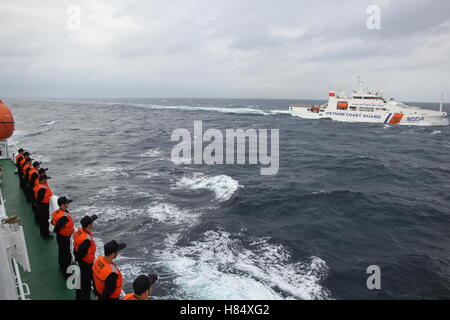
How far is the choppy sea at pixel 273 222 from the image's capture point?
334 inches

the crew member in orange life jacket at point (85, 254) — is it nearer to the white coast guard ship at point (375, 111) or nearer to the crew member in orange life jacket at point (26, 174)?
the crew member in orange life jacket at point (26, 174)

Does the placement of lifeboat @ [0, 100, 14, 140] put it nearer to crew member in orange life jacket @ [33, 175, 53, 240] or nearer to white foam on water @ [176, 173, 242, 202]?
crew member in orange life jacket @ [33, 175, 53, 240]

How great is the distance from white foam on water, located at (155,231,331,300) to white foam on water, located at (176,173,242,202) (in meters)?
5.18

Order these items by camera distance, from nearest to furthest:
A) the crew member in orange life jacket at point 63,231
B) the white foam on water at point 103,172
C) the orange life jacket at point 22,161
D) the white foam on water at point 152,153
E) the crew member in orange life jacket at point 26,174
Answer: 1. the crew member in orange life jacket at point 63,231
2. the crew member in orange life jacket at point 26,174
3. the orange life jacket at point 22,161
4. the white foam on water at point 103,172
5. the white foam on water at point 152,153

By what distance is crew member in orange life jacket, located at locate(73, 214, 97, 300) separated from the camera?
199 inches

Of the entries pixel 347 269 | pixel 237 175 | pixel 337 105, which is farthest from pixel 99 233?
pixel 337 105

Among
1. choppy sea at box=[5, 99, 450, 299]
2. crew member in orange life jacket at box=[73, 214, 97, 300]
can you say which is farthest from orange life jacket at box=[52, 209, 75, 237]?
choppy sea at box=[5, 99, 450, 299]

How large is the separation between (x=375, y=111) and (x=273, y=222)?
54.1 meters

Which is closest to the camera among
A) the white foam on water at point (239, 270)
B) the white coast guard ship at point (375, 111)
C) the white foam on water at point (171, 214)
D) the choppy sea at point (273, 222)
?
the white foam on water at point (239, 270)

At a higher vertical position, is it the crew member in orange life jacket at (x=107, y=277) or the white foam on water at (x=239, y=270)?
the crew member in orange life jacket at (x=107, y=277)

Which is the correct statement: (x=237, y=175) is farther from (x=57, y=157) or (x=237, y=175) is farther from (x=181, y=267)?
(x=57, y=157)

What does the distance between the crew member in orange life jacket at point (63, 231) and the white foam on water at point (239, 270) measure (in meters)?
3.24

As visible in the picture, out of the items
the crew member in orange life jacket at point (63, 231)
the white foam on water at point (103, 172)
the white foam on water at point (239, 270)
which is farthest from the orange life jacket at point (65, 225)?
the white foam on water at point (103, 172)

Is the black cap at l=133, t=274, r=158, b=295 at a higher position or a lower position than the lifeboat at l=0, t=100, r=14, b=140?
lower
